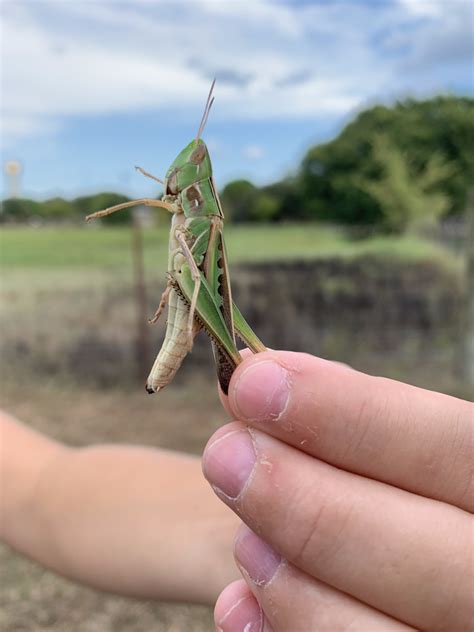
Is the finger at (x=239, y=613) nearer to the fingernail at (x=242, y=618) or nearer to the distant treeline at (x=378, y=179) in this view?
the fingernail at (x=242, y=618)

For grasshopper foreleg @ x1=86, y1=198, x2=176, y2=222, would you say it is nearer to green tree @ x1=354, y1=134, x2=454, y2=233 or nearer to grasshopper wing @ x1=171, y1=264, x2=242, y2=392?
grasshopper wing @ x1=171, y1=264, x2=242, y2=392

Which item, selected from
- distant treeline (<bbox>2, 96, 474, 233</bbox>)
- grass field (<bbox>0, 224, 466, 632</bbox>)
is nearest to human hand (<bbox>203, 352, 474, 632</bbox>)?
grass field (<bbox>0, 224, 466, 632</bbox>)

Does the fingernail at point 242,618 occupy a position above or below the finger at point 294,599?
below

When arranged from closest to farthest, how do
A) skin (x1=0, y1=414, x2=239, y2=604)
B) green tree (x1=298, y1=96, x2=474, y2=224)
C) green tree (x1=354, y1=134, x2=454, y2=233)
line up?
skin (x1=0, y1=414, x2=239, y2=604)
green tree (x1=354, y1=134, x2=454, y2=233)
green tree (x1=298, y1=96, x2=474, y2=224)

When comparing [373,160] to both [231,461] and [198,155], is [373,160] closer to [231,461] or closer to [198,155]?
[198,155]

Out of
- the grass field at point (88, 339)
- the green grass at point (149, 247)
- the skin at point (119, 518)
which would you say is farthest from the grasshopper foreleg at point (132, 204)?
the green grass at point (149, 247)

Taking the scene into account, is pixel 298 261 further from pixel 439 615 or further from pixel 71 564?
pixel 439 615

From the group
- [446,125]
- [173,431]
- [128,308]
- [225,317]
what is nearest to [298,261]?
[128,308]

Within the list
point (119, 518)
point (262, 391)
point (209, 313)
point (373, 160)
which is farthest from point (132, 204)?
point (373, 160)
